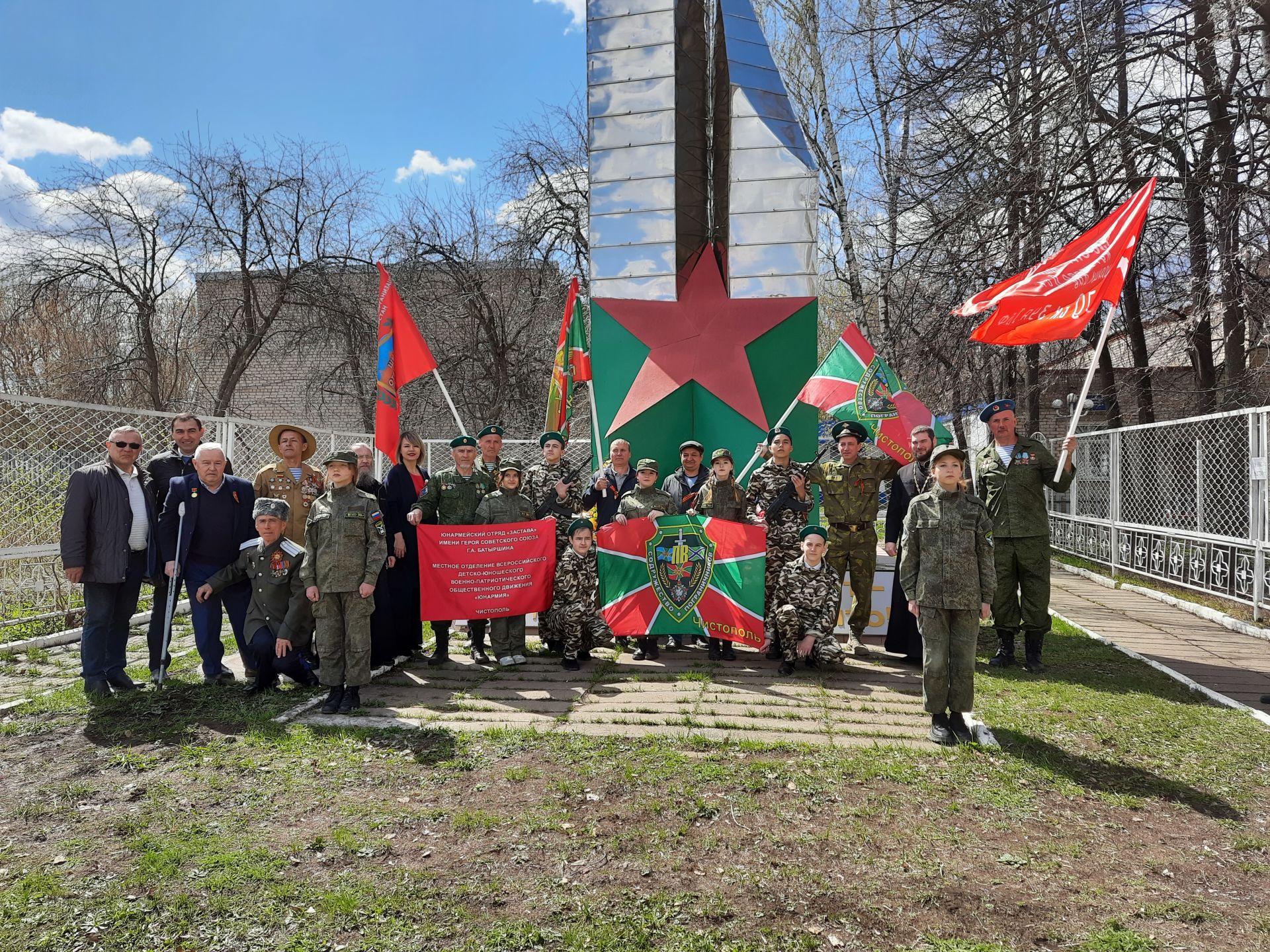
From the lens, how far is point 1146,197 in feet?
19.0

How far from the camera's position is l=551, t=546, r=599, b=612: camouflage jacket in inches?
260

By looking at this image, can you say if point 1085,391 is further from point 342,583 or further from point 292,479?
point 292,479

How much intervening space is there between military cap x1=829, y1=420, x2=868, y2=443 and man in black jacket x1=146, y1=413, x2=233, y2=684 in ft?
16.4

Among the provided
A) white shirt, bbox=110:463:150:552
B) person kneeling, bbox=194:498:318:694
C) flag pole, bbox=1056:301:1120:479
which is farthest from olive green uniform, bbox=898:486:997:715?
white shirt, bbox=110:463:150:552

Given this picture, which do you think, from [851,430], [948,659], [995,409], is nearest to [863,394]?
[851,430]

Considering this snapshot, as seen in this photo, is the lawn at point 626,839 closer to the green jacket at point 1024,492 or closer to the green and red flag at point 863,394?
the green jacket at point 1024,492

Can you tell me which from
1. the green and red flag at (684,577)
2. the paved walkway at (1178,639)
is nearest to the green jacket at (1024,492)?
the paved walkway at (1178,639)

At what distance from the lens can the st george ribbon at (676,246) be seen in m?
9.27

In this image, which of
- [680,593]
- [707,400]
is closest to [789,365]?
[707,400]

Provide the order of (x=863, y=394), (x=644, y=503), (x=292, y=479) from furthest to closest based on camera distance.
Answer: (x=863, y=394) < (x=644, y=503) < (x=292, y=479)

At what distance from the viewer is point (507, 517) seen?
22.0 ft

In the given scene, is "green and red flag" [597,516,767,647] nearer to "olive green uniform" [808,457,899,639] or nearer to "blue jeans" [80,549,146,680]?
"olive green uniform" [808,457,899,639]

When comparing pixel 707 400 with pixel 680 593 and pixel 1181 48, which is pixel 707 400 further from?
pixel 1181 48

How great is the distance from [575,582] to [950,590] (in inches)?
122
